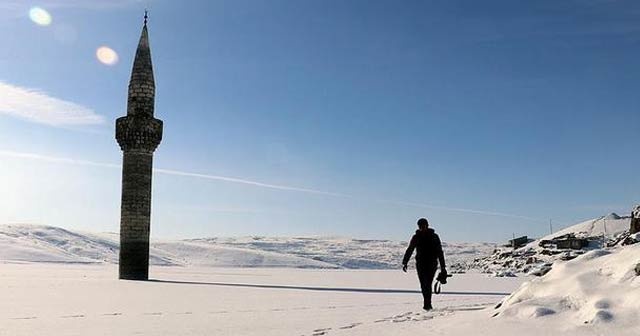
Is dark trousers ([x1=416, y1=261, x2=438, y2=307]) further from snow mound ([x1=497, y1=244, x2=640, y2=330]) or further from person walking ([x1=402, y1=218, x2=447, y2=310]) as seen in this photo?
snow mound ([x1=497, y1=244, x2=640, y2=330])

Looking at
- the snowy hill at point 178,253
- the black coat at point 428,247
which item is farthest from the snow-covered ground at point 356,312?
the snowy hill at point 178,253

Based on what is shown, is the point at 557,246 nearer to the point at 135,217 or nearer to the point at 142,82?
the point at 135,217

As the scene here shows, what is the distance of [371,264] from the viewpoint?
7856 centimetres

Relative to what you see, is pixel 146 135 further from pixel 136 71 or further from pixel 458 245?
pixel 458 245

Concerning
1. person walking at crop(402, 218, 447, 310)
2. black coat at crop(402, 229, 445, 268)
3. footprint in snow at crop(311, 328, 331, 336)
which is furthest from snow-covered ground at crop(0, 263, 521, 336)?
black coat at crop(402, 229, 445, 268)

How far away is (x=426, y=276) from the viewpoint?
9711 millimetres

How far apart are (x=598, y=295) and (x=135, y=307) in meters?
7.03

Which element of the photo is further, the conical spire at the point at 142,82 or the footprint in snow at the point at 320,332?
the conical spire at the point at 142,82

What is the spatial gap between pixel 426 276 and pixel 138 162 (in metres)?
14.4

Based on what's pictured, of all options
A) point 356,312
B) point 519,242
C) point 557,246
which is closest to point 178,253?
point 519,242

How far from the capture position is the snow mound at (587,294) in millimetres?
5747

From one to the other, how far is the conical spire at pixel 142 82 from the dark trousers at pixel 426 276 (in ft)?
49.5

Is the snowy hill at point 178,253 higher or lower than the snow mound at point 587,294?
higher

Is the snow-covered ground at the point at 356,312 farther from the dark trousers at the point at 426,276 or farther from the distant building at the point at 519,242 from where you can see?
the distant building at the point at 519,242
